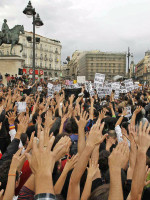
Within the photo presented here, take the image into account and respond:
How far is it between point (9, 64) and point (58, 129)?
61.2ft

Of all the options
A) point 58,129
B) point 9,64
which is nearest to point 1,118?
point 58,129

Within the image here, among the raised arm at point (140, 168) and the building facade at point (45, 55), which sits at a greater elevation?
the building facade at point (45, 55)

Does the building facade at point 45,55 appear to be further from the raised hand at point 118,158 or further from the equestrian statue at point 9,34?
the raised hand at point 118,158

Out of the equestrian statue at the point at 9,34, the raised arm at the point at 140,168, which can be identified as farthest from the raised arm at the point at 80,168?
the equestrian statue at the point at 9,34

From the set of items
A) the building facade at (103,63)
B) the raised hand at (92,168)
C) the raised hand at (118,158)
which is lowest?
the raised hand at (92,168)

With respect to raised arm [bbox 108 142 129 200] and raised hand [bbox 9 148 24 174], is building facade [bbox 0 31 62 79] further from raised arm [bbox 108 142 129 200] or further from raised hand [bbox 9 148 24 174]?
raised arm [bbox 108 142 129 200]

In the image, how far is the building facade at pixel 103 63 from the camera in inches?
3647

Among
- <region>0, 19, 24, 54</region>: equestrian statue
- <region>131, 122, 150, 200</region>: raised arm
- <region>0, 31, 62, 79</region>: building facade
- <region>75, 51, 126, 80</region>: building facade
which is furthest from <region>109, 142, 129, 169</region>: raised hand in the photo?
<region>75, 51, 126, 80</region>: building facade

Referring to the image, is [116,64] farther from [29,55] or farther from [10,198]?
[10,198]

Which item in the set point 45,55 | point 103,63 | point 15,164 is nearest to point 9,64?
point 15,164

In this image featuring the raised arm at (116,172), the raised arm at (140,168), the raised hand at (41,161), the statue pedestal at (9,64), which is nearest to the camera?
the raised hand at (41,161)

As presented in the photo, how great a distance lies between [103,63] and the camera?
94.5m

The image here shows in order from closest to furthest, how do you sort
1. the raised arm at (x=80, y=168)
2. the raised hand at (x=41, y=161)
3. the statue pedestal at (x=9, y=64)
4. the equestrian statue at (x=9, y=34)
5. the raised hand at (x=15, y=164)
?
the raised hand at (x=41, y=161) → the raised arm at (x=80, y=168) → the raised hand at (x=15, y=164) → the equestrian statue at (x=9, y=34) → the statue pedestal at (x=9, y=64)

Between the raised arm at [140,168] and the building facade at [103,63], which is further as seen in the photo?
the building facade at [103,63]
